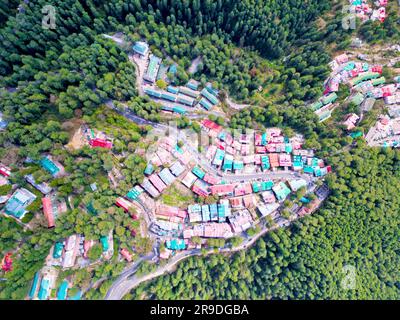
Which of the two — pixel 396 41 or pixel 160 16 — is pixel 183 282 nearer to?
pixel 160 16

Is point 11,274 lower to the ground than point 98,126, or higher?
lower

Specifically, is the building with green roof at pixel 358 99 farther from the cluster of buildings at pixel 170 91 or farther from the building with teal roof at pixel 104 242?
the building with teal roof at pixel 104 242

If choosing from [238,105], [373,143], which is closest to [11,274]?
[238,105]

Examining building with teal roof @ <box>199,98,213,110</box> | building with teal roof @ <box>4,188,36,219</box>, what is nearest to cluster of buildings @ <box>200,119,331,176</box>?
building with teal roof @ <box>199,98,213,110</box>

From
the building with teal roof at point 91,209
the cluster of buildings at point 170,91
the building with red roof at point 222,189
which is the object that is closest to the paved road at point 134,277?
the building with red roof at point 222,189

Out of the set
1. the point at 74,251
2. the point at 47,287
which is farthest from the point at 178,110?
the point at 47,287

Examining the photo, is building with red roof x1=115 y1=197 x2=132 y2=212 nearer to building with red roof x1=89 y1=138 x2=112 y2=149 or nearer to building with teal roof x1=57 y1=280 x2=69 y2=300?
building with red roof x1=89 y1=138 x2=112 y2=149
